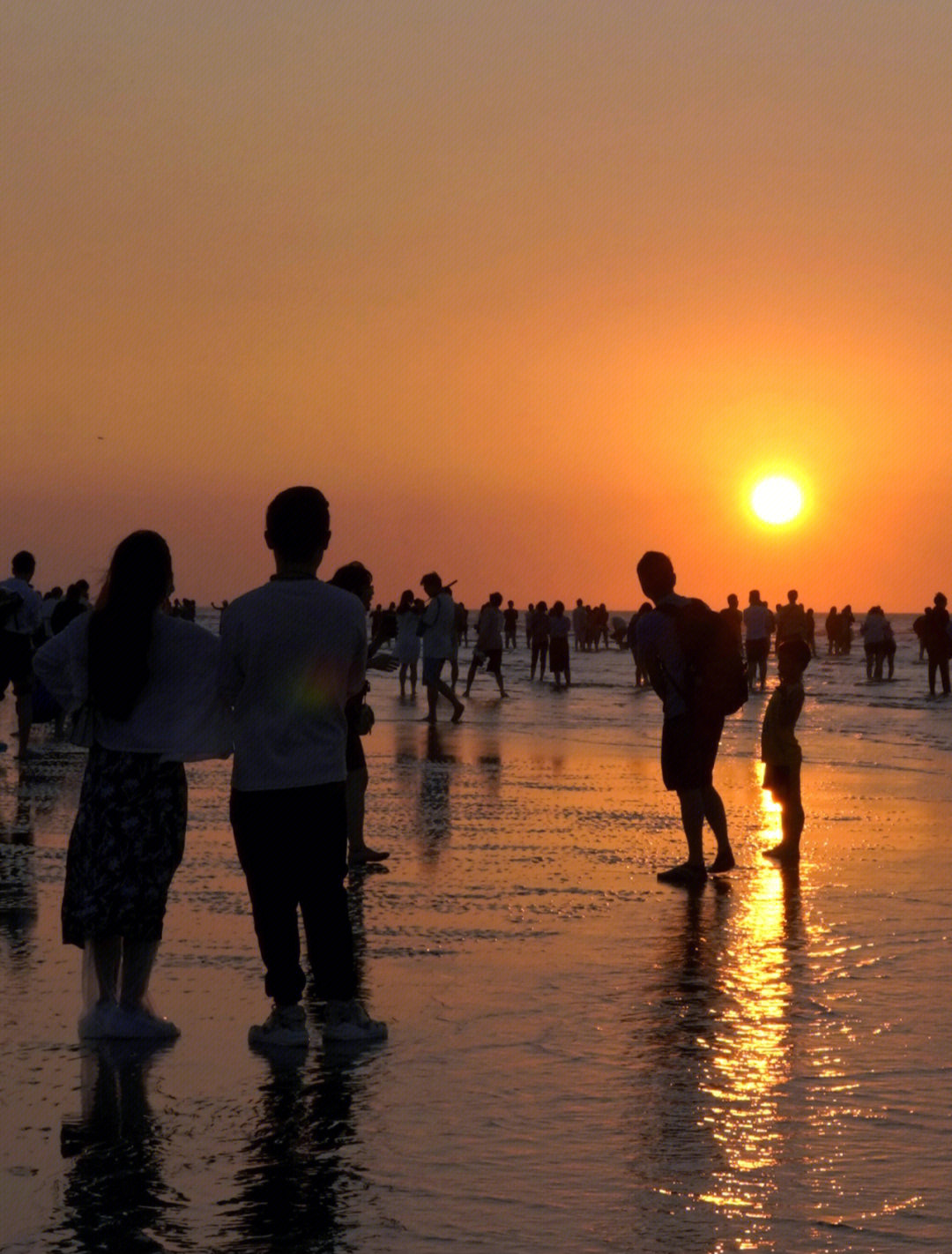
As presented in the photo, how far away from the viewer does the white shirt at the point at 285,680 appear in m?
6.77

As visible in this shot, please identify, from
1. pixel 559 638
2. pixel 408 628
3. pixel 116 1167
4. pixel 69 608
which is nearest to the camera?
pixel 116 1167

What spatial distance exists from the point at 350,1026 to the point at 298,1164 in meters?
1.51

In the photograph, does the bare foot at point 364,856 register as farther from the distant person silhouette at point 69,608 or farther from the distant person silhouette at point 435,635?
the distant person silhouette at point 435,635

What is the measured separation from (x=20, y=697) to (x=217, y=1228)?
1660 centimetres

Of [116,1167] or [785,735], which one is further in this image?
[785,735]

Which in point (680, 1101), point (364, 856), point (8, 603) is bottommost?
point (680, 1101)

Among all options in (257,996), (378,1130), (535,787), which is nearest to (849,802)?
(535,787)

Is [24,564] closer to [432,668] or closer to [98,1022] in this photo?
[432,668]

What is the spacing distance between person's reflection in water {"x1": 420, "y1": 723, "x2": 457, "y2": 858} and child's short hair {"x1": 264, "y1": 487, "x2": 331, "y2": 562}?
551 centimetres

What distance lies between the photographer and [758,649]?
4062 centimetres

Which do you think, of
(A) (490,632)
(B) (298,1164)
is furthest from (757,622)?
(B) (298,1164)

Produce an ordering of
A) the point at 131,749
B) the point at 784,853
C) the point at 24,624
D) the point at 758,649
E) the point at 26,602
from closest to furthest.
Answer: the point at 131,749 < the point at 784,853 < the point at 24,624 < the point at 26,602 < the point at 758,649

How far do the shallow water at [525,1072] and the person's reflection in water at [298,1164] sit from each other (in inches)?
0.5

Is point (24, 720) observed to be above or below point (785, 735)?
below
